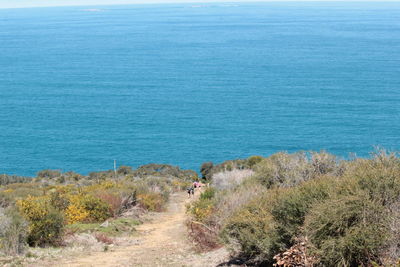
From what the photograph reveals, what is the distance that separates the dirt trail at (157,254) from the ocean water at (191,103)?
106 feet

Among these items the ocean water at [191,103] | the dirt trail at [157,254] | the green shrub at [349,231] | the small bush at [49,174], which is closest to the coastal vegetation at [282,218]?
the green shrub at [349,231]

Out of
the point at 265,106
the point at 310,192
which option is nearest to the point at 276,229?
the point at 310,192

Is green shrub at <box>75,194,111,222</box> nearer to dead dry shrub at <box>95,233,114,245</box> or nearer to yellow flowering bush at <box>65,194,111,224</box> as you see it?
yellow flowering bush at <box>65,194,111,224</box>

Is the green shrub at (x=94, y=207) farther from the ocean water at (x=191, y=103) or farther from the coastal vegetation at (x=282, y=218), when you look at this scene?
the ocean water at (x=191, y=103)

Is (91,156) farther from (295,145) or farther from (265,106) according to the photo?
(265,106)

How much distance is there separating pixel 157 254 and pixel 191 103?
5938cm

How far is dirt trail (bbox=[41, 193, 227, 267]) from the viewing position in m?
12.2

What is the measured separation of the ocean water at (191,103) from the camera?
5341 cm

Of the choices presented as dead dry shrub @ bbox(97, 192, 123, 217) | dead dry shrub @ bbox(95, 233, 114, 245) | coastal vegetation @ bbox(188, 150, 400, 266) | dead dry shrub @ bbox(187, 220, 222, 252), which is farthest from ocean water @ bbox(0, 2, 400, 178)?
coastal vegetation @ bbox(188, 150, 400, 266)

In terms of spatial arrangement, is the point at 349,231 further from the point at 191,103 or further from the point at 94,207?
the point at 191,103

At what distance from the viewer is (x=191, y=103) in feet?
237

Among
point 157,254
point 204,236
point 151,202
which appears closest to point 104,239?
point 157,254

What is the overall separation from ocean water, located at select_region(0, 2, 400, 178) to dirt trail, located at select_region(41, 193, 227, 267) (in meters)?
32.4

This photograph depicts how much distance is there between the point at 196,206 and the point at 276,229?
6.53m
